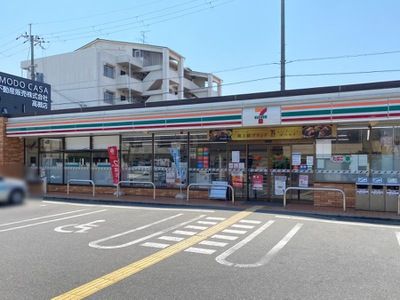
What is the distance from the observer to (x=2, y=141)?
18.4 meters

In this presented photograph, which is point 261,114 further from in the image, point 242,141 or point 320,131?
point 320,131

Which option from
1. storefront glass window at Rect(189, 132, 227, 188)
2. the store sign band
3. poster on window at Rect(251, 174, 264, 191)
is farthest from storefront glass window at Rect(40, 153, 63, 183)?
poster on window at Rect(251, 174, 264, 191)

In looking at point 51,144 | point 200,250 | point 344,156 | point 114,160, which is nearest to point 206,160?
point 114,160

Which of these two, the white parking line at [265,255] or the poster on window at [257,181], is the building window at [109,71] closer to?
the poster on window at [257,181]

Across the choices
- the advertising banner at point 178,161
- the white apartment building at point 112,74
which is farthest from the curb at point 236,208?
the white apartment building at point 112,74

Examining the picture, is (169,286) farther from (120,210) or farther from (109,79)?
(109,79)

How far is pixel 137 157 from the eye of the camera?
16281mm

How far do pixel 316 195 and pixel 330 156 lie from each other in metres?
1.40

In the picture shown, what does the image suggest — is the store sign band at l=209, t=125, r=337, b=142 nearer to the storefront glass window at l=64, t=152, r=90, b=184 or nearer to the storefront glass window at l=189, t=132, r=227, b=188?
the storefront glass window at l=189, t=132, r=227, b=188

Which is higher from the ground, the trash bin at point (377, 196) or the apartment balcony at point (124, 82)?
the apartment balcony at point (124, 82)

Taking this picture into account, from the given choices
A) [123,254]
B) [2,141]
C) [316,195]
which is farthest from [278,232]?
[2,141]

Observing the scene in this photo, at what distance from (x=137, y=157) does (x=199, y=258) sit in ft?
33.5

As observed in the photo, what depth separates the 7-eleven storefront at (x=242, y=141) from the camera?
39.9 feet

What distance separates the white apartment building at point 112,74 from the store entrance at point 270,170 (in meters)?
29.1
